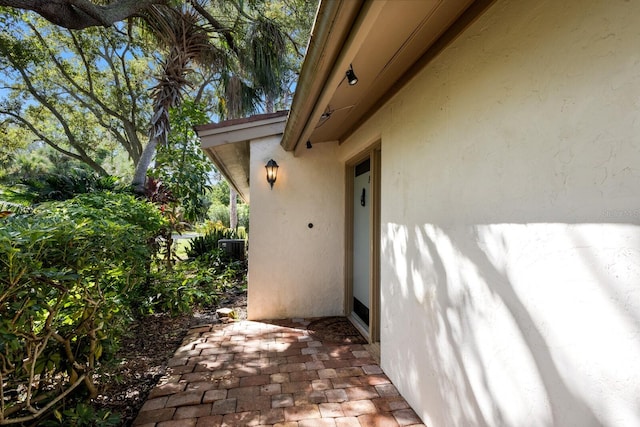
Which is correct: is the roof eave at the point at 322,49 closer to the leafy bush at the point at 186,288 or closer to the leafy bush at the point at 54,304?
the leafy bush at the point at 54,304

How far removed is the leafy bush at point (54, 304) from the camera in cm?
162

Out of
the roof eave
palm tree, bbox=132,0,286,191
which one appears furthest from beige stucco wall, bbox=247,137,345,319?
palm tree, bbox=132,0,286,191

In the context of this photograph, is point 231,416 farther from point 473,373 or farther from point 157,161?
point 157,161

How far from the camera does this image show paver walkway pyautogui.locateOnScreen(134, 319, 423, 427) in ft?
7.58

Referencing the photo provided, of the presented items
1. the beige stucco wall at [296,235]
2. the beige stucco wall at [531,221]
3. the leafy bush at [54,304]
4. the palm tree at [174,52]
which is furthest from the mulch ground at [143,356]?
the palm tree at [174,52]

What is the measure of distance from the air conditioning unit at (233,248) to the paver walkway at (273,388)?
3.72 m

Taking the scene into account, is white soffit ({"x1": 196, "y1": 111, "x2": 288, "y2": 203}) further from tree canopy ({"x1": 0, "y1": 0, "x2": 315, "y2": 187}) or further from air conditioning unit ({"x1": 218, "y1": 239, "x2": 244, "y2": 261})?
air conditioning unit ({"x1": 218, "y1": 239, "x2": 244, "y2": 261})

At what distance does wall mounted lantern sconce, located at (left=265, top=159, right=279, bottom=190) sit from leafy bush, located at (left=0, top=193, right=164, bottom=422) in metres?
2.13

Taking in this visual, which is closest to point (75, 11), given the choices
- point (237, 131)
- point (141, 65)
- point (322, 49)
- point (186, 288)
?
point (237, 131)

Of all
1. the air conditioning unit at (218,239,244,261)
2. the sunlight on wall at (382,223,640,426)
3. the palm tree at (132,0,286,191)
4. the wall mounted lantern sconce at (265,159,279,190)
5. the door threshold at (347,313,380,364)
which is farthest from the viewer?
the air conditioning unit at (218,239,244,261)

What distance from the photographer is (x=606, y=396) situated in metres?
1.04

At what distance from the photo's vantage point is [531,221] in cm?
135

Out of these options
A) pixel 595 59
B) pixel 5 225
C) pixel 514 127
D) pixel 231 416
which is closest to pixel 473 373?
pixel 514 127

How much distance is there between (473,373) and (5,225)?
2733 mm
